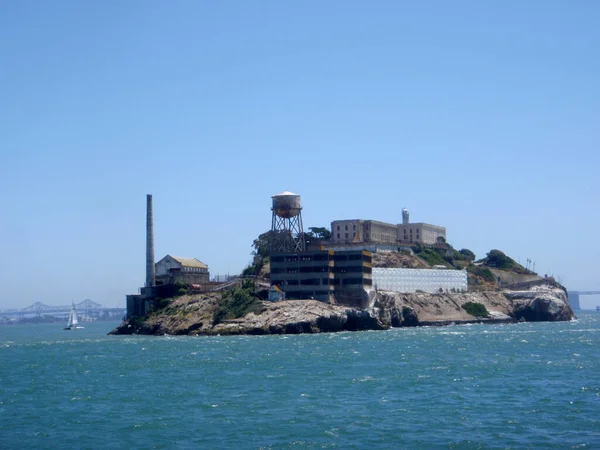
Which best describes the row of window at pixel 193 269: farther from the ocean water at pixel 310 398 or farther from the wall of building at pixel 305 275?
the ocean water at pixel 310 398

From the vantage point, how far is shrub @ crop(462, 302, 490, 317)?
15105 cm

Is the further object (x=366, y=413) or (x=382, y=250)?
(x=382, y=250)

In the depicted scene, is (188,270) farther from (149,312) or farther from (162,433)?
(162,433)

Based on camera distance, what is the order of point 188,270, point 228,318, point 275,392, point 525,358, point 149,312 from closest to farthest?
point 275,392
point 525,358
point 228,318
point 149,312
point 188,270

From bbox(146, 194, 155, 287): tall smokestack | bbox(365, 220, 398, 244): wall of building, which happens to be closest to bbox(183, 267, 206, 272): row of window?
bbox(146, 194, 155, 287): tall smokestack

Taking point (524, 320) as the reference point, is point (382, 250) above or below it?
above

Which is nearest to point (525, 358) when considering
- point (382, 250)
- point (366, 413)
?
point (366, 413)

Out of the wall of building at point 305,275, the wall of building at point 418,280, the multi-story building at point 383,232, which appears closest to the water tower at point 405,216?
the multi-story building at point 383,232

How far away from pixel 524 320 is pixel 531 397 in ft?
389

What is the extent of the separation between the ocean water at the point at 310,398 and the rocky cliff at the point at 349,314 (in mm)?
29804

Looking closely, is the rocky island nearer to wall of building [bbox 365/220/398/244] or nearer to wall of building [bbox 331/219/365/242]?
wall of building [bbox 365/220/398/244]

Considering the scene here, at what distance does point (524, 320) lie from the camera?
162m

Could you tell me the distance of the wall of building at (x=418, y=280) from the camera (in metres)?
141

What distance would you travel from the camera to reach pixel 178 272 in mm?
144625
